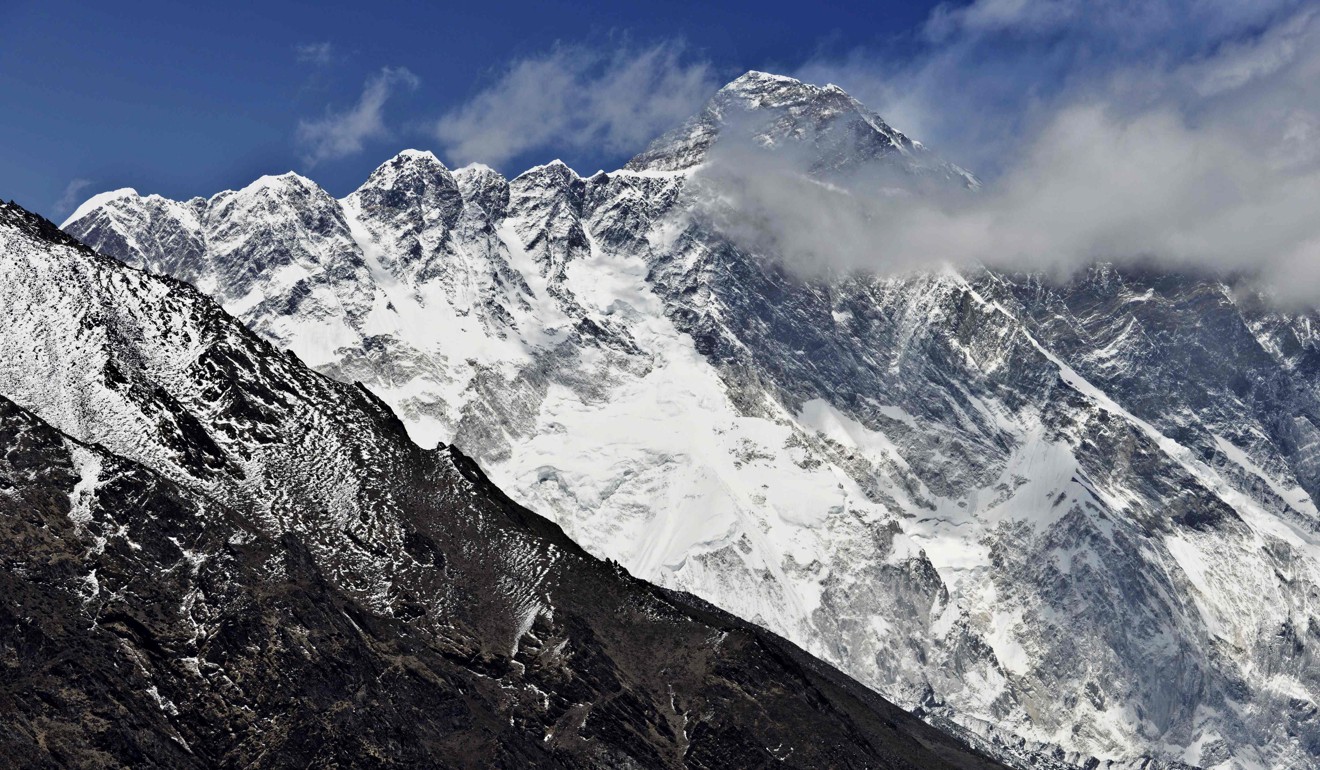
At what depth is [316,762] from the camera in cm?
17738

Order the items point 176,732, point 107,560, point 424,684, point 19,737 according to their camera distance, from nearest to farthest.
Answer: point 19,737, point 176,732, point 107,560, point 424,684

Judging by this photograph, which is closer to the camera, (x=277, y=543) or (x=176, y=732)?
(x=176, y=732)

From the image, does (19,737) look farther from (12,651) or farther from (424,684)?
(424,684)

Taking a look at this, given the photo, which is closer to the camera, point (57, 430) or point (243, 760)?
point (243, 760)

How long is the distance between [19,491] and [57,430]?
401 inches

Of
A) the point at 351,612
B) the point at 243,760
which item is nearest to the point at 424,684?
the point at 351,612

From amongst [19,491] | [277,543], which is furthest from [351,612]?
[19,491]

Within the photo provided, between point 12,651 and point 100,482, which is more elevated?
point 100,482

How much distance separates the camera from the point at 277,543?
19825 centimetres

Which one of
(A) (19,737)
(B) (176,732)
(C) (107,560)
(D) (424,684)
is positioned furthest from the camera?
(D) (424,684)

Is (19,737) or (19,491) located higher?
(19,491)

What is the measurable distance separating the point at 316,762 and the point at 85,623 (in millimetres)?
24695

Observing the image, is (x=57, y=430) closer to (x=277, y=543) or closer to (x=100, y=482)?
(x=100, y=482)

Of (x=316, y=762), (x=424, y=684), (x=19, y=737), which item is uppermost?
(x=424, y=684)
